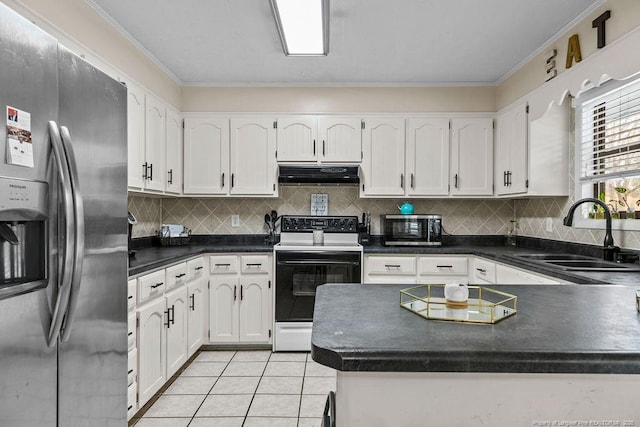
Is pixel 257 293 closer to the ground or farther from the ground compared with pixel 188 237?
closer to the ground

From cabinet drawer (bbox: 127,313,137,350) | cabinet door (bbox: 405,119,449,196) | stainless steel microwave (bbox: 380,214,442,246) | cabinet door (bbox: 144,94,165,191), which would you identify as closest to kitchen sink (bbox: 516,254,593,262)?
stainless steel microwave (bbox: 380,214,442,246)

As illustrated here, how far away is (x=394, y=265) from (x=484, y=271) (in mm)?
732

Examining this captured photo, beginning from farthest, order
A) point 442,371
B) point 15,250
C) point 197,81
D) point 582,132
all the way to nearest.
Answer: point 197,81 < point 582,132 < point 15,250 < point 442,371

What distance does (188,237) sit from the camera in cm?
375

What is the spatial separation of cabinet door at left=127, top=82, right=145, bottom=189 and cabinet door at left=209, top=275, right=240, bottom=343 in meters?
1.10

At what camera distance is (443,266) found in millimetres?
3447

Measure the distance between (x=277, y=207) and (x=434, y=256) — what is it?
63.2 inches

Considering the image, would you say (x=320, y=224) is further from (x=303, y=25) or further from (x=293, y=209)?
(x=303, y=25)

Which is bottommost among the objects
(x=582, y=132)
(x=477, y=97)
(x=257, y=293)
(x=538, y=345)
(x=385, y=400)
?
(x=257, y=293)

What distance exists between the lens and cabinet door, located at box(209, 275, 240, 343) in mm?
3453

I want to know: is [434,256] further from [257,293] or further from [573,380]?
[573,380]

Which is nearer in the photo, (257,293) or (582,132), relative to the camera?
(582,132)

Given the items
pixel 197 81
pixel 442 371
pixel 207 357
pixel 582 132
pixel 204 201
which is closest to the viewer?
pixel 442 371

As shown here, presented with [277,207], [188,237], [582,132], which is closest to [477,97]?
[582,132]
